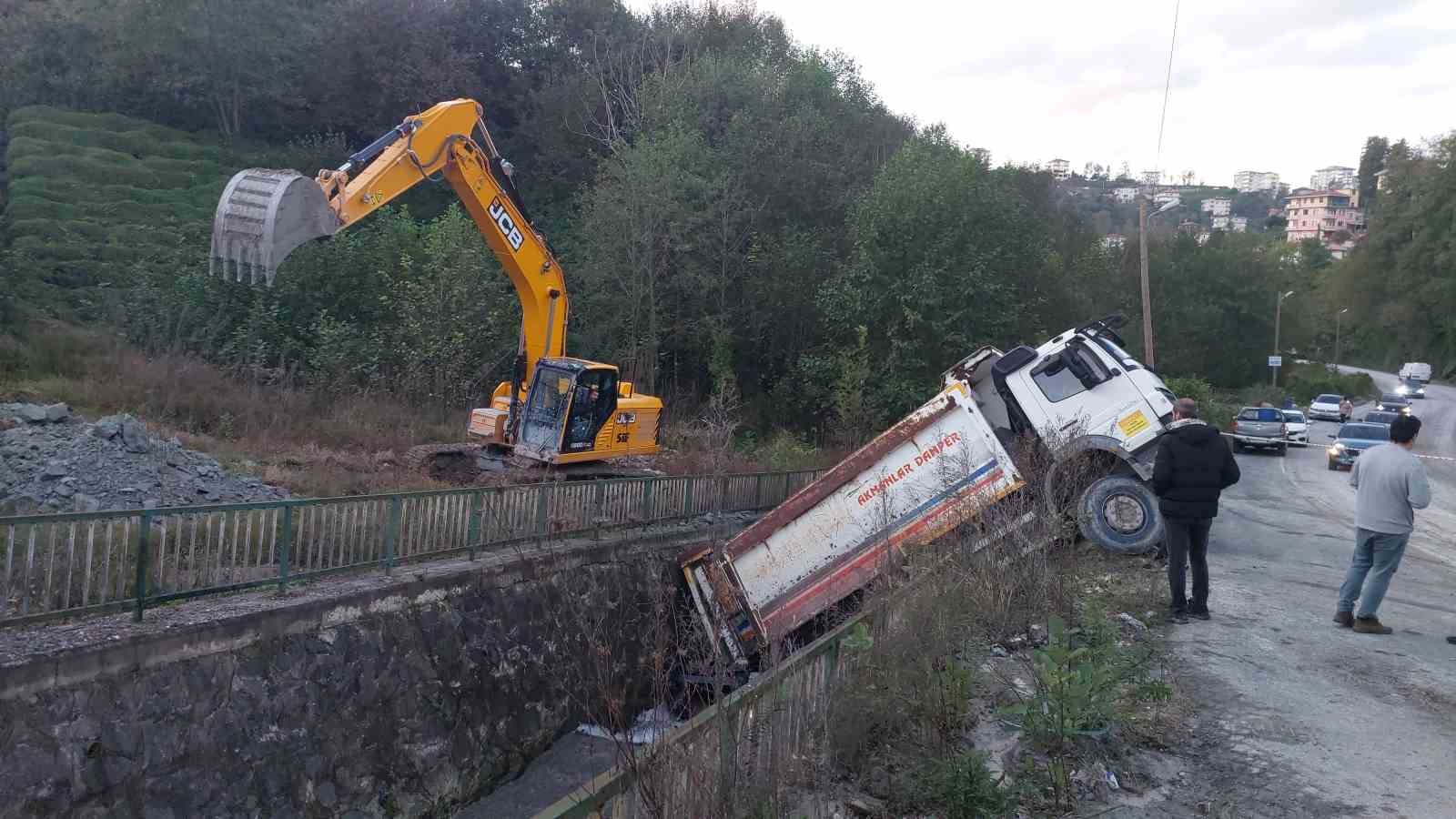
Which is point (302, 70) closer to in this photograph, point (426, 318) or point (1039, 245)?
point (426, 318)

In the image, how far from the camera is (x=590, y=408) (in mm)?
15406

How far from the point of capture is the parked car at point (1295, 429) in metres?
35.6

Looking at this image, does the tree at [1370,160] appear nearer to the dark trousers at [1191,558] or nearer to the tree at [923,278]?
the tree at [923,278]

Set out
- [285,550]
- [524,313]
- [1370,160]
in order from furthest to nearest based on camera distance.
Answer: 1. [1370,160]
2. [524,313]
3. [285,550]

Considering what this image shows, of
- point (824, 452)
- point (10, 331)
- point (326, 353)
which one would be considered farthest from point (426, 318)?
point (824, 452)

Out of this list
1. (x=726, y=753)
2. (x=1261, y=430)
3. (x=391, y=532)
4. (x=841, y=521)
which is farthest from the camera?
(x=1261, y=430)

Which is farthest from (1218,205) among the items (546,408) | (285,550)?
(285,550)

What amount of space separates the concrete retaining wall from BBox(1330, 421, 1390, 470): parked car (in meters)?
Answer: 24.9

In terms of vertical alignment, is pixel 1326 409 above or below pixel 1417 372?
below

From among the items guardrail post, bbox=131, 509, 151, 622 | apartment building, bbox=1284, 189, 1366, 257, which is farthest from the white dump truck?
apartment building, bbox=1284, 189, 1366, 257

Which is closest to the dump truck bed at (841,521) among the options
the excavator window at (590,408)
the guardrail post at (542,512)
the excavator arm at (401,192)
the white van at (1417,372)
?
the guardrail post at (542,512)

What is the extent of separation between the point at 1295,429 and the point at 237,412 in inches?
1385

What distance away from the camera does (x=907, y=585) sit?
713 centimetres

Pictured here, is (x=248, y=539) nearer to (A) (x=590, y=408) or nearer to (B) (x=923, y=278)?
(A) (x=590, y=408)
